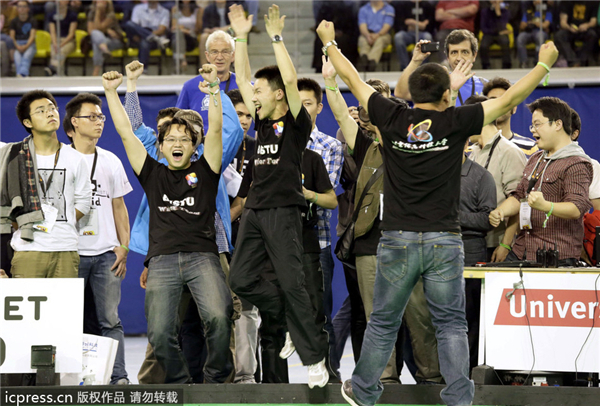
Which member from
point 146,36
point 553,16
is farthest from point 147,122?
point 553,16

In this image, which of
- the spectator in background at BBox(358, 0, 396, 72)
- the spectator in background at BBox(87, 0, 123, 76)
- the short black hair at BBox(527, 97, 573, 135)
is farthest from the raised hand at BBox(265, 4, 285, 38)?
the spectator in background at BBox(87, 0, 123, 76)

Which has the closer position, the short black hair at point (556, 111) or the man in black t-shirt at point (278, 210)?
the man in black t-shirt at point (278, 210)

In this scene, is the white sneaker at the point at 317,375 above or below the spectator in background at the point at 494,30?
below

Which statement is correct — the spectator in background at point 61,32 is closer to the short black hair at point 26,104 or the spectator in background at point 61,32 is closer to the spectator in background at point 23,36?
the spectator in background at point 23,36

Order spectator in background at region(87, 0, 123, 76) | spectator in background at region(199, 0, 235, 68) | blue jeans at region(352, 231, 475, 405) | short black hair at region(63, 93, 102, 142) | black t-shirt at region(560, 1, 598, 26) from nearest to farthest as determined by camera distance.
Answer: blue jeans at region(352, 231, 475, 405) → short black hair at region(63, 93, 102, 142) → black t-shirt at region(560, 1, 598, 26) → spectator in background at region(199, 0, 235, 68) → spectator in background at region(87, 0, 123, 76)

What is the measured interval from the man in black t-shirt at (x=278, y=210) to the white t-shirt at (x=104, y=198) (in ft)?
4.61

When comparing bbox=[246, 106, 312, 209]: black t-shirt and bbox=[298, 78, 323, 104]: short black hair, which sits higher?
bbox=[298, 78, 323, 104]: short black hair

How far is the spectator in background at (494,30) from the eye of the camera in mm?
10508

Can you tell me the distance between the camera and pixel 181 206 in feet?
15.7

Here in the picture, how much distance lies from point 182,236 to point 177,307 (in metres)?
0.46

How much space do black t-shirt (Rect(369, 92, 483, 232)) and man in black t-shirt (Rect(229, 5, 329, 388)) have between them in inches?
28.9

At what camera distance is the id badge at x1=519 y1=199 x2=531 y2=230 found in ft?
16.2

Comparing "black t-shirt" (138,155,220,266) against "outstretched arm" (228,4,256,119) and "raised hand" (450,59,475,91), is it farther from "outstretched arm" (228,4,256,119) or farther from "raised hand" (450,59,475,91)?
"raised hand" (450,59,475,91)

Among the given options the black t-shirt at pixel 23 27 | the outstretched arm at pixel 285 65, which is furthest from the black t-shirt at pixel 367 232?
the black t-shirt at pixel 23 27
